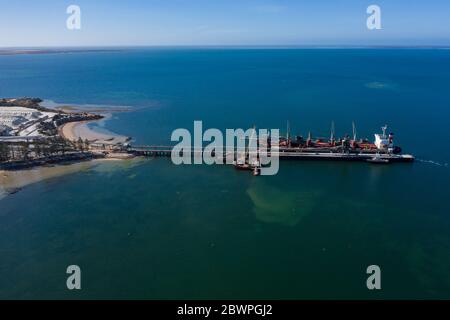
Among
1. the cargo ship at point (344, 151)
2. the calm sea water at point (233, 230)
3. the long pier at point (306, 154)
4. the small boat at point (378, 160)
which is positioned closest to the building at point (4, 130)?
the calm sea water at point (233, 230)

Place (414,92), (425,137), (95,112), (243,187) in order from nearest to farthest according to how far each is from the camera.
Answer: (243,187) < (425,137) < (95,112) < (414,92)

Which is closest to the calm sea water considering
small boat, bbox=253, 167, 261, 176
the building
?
small boat, bbox=253, 167, 261, 176

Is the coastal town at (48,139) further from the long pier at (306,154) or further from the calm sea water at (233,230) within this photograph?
the calm sea water at (233,230)

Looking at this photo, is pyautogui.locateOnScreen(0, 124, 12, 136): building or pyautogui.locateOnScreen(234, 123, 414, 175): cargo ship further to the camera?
pyautogui.locateOnScreen(0, 124, 12, 136): building

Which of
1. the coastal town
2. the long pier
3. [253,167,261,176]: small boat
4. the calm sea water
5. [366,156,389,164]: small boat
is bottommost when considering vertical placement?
the calm sea water

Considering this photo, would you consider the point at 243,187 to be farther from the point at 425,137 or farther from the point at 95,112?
the point at 95,112

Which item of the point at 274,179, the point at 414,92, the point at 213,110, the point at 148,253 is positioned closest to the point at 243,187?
the point at 274,179

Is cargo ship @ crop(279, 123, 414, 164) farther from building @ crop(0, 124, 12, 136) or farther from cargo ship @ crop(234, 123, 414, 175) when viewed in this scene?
building @ crop(0, 124, 12, 136)

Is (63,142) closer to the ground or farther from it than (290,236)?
farther from it
